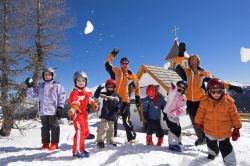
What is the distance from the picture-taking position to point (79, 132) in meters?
5.55

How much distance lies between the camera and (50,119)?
21.2ft

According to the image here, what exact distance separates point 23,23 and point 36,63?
5.36 ft

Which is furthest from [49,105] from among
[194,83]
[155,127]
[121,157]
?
[194,83]

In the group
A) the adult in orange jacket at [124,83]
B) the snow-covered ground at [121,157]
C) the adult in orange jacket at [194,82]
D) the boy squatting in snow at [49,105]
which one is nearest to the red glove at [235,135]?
the snow-covered ground at [121,157]

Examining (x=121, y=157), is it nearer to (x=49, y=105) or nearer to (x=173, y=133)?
(x=173, y=133)

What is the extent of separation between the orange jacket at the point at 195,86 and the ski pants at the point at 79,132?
2708mm

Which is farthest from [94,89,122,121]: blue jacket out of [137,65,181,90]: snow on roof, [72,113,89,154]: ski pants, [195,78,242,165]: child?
[137,65,181,90]: snow on roof

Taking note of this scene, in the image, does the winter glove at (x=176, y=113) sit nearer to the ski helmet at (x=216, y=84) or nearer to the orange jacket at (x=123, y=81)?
the orange jacket at (x=123, y=81)

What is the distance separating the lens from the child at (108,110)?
625 centimetres

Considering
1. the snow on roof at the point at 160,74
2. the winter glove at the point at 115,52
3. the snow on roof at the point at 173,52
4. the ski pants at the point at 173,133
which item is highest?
the snow on roof at the point at 173,52

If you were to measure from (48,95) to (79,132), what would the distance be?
1476mm

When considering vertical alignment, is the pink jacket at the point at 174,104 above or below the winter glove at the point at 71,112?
above

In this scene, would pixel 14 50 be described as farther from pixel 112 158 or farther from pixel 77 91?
pixel 112 158

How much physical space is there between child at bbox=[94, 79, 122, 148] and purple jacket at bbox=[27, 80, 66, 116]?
961mm
